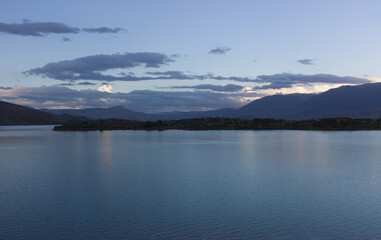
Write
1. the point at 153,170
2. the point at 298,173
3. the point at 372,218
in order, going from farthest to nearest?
1. the point at 153,170
2. the point at 298,173
3. the point at 372,218

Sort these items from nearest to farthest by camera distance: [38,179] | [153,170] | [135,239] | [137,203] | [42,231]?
[135,239] → [42,231] → [137,203] → [38,179] → [153,170]

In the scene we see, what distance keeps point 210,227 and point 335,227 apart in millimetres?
9441

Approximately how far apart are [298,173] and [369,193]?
1378cm

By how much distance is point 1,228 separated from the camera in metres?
26.2

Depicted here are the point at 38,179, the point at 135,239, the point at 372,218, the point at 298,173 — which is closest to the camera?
the point at 135,239

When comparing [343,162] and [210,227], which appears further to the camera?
[343,162]

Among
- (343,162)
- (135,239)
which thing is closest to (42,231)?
(135,239)

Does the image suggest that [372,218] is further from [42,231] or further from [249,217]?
[42,231]

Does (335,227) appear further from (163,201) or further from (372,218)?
(163,201)

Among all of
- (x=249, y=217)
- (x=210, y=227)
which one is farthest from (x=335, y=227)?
(x=210, y=227)

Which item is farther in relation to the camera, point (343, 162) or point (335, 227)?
point (343, 162)

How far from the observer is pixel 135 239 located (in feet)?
78.2

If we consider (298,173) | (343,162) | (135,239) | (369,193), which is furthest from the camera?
(343,162)

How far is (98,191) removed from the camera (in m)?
38.5
